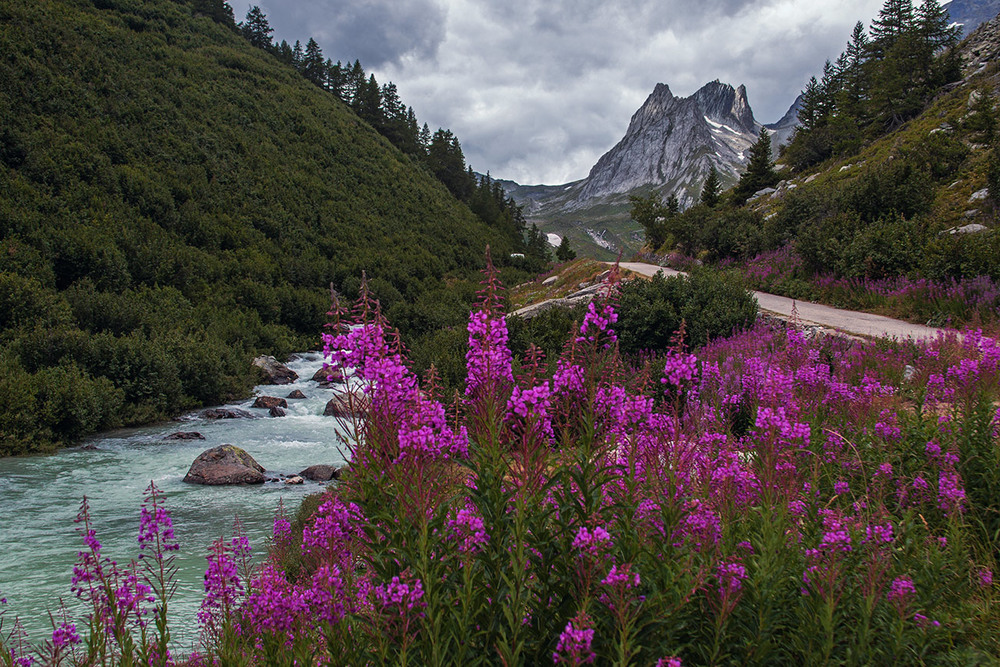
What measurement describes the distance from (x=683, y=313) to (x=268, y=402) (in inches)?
523

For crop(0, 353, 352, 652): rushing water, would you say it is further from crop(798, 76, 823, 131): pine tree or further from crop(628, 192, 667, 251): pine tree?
crop(798, 76, 823, 131): pine tree

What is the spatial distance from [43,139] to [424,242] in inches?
910

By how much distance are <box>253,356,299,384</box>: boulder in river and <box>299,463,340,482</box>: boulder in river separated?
10.0 meters

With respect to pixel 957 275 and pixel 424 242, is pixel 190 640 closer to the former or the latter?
pixel 957 275

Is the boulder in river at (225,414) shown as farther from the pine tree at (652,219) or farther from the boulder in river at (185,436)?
the pine tree at (652,219)

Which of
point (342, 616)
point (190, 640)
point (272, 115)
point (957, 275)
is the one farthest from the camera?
point (272, 115)

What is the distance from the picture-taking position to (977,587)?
10.3 ft

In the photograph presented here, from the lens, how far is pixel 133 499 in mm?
9891

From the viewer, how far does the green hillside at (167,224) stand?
1520 cm

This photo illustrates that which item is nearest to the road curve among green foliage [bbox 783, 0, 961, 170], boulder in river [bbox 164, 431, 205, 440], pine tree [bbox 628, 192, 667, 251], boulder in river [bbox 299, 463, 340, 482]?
boulder in river [bbox 299, 463, 340, 482]

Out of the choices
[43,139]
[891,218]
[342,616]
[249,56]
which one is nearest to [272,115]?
[249,56]

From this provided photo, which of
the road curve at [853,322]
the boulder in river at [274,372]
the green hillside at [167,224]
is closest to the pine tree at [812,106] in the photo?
the green hillside at [167,224]

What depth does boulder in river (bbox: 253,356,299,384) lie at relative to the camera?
20.2 meters

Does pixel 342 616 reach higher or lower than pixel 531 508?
lower
